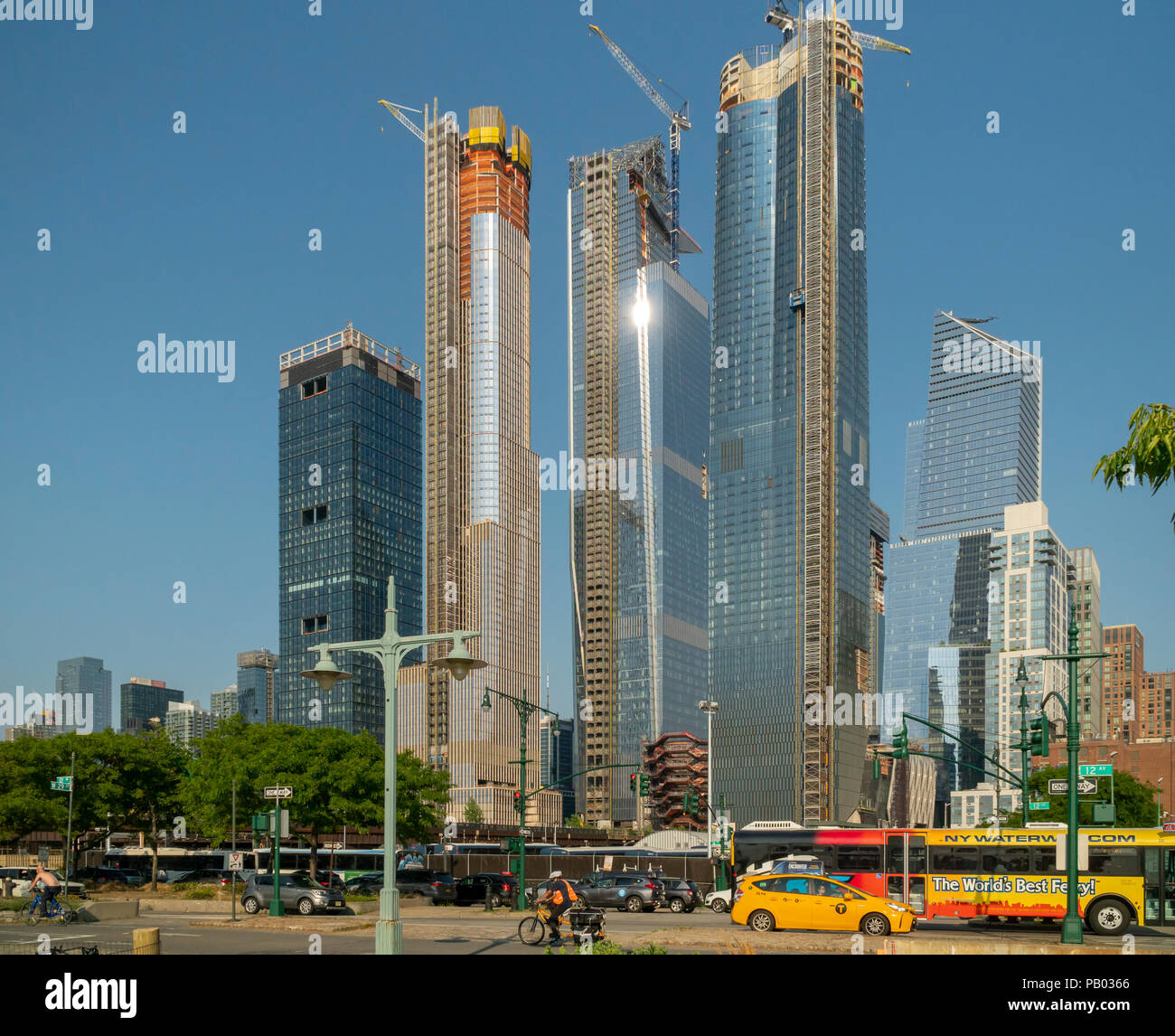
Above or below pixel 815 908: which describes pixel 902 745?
above

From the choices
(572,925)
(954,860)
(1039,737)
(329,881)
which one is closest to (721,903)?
(954,860)

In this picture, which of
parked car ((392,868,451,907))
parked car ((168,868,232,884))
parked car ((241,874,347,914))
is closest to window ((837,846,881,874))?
parked car ((392,868,451,907))

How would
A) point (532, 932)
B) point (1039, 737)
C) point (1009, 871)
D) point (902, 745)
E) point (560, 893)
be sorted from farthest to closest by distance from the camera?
1. point (902, 745)
2. point (1009, 871)
3. point (1039, 737)
4. point (532, 932)
5. point (560, 893)

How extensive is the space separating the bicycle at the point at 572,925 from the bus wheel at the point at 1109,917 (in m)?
16.6

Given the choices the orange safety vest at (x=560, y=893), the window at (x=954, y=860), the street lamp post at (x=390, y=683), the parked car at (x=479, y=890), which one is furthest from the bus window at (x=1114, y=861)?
the parked car at (x=479, y=890)

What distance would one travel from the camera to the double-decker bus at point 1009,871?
35625 millimetres

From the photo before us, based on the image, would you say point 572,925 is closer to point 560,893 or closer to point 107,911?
point 560,893

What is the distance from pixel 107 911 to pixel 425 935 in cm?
1151

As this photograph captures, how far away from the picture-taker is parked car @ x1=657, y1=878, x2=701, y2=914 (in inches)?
1843

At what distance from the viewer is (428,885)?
53.2 metres
